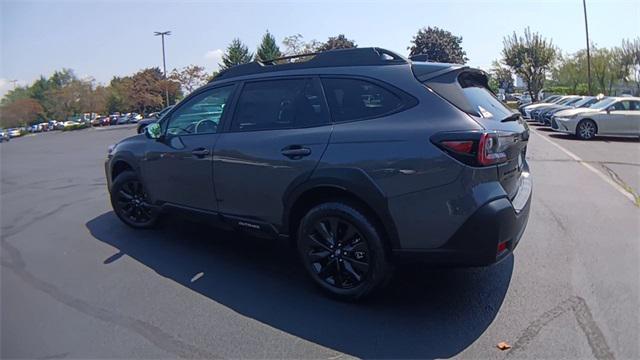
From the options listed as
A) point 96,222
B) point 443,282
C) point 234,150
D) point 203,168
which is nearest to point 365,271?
point 443,282

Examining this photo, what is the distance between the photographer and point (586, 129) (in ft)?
49.8

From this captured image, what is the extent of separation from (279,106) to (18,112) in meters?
90.9

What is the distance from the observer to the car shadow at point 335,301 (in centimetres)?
296

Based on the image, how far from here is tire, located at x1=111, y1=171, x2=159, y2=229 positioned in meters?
5.21

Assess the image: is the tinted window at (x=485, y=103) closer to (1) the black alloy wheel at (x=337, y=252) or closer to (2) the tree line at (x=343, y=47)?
(1) the black alloy wheel at (x=337, y=252)

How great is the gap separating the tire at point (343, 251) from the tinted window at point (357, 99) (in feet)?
2.32

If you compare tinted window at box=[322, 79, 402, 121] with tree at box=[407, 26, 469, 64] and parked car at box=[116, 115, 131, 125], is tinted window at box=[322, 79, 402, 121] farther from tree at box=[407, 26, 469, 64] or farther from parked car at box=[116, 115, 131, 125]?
parked car at box=[116, 115, 131, 125]

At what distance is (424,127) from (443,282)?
1471 mm

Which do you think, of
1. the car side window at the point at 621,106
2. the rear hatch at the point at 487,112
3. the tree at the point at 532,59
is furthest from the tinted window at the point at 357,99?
the tree at the point at 532,59

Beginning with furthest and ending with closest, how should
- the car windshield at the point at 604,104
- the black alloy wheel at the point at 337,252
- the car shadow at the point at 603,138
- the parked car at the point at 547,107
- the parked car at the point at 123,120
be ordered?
the parked car at the point at 123,120
the parked car at the point at 547,107
the car windshield at the point at 604,104
the car shadow at the point at 603,138
the black alloy wheel at the point at 337,252

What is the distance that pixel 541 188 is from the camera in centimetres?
733

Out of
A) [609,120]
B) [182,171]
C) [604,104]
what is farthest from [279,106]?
[604,104]

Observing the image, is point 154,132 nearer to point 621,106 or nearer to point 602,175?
point 602,175

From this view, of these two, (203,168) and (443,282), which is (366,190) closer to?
(443,282)
